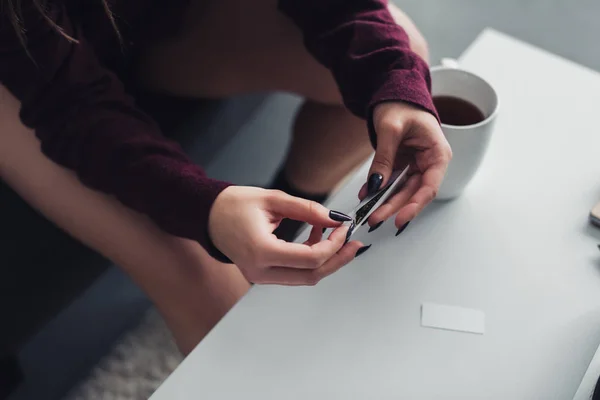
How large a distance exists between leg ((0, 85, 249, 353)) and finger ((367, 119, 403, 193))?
0.21m

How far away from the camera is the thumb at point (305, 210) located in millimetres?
533

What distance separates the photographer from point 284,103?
117 centimetres

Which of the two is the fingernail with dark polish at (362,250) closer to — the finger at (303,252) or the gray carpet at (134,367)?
the finger at (303,252)

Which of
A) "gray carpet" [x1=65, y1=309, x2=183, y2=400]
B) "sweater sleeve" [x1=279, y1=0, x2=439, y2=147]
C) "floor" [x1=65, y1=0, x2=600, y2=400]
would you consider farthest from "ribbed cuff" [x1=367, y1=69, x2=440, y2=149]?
"gray carpet" [x1=65, y1=309, x2=183, y2=400]

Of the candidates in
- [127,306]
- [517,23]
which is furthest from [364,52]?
[517,23]

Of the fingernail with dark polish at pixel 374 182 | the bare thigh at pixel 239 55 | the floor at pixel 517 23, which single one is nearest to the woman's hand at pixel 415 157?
the fingernail with dark polish at pixel 374 182

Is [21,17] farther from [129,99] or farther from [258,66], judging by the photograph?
[258,66]

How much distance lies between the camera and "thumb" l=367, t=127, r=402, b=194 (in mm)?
562

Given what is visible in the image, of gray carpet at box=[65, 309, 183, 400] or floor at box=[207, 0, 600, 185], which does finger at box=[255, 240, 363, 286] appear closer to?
gray carpet at box=[65, 309, 183, 400]

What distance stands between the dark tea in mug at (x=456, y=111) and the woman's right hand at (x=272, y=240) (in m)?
0.18

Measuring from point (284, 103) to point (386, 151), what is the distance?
2.06 ft

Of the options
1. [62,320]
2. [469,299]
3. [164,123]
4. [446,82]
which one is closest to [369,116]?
[446,82]

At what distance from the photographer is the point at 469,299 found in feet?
1.86

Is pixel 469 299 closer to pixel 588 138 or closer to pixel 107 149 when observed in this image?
pixel 588 138
